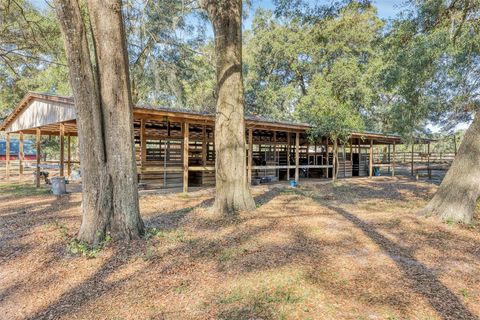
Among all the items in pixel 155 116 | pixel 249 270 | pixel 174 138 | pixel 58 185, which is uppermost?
pixel 155 116

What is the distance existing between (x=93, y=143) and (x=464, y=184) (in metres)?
7.20

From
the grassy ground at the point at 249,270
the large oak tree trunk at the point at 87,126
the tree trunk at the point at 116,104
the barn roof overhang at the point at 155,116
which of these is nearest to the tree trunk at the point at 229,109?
the grassy ground at the point at 249,270

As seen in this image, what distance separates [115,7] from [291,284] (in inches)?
192

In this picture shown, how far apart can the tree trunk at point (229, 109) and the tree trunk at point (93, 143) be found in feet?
8.35

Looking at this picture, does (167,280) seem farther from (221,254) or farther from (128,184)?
(128,184)

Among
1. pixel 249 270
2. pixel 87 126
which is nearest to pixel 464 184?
pixel 249 270

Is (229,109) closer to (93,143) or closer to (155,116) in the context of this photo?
(93,143)

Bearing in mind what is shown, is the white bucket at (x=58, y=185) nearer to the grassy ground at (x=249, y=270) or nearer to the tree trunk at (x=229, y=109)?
the grassy ground at (x=249, y=270)

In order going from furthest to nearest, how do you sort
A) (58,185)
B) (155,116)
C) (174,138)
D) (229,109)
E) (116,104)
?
(174,138), (58,185), (155,116), (229,109), (116,104)

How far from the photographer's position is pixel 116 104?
496 cm

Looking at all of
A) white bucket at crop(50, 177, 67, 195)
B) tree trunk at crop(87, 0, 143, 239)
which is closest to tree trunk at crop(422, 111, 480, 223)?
tree trunk at crop(87, 0, 143, 239)

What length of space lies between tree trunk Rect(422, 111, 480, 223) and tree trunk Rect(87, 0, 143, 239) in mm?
6414

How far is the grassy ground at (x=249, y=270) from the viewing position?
3.19 metres

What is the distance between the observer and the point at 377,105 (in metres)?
27.4
